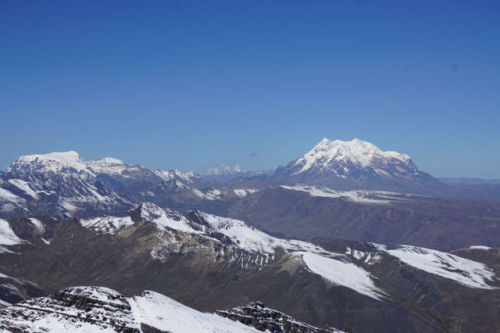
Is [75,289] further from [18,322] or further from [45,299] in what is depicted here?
[18,322]

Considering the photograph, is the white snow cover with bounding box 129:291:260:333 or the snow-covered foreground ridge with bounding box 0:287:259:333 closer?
the snow-covered foreground ridge with bounding box 0:287:259:333

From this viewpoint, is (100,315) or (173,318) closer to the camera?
(100,315)

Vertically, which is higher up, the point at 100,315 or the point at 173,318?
the point at 100,315

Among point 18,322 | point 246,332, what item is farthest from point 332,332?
point 18,322

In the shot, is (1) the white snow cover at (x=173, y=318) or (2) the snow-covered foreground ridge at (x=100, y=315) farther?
(1) the white snow cover at (x=173, y=318)
